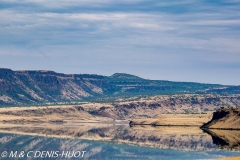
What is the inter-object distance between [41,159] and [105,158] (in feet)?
27.4

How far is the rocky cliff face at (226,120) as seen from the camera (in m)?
152

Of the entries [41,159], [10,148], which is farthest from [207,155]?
[10,148]

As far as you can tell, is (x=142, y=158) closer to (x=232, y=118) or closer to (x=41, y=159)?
(x=41, y=159)

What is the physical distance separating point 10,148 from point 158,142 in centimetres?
2899

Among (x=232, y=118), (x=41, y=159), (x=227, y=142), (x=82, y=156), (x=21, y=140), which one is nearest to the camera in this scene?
(x=41, y=159)

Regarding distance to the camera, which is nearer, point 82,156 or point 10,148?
point 82,156

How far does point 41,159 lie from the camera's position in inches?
3036

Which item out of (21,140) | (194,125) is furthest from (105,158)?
(194,125)

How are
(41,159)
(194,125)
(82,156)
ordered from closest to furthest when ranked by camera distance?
(41,159) < (82,156) < (194,125)

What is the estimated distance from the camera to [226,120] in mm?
157125

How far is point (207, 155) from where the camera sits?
81000mm

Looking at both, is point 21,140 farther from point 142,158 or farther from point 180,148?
point 142,158

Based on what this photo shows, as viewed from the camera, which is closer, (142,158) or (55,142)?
(142,158)

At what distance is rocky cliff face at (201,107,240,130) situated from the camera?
15162cm
